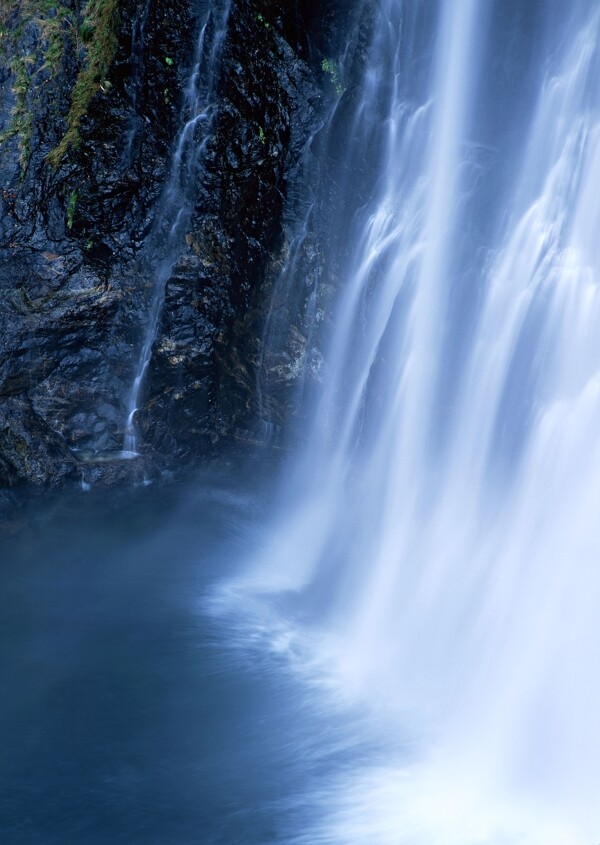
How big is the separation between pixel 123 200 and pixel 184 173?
1.03m

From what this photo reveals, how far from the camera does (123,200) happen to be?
1143 cm

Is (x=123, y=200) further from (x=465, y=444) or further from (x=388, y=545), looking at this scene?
(x=388, y=545)

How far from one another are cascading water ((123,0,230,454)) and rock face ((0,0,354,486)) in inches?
4.5

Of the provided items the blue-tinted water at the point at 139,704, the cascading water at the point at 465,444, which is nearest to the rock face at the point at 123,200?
the cascading water at the point at 465,444

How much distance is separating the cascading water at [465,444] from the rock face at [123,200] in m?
1.24

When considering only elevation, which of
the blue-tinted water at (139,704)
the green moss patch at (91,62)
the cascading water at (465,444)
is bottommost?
the blue-tinted water at (139,704)

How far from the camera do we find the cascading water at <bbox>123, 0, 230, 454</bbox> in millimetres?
10898

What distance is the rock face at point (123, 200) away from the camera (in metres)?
11.0

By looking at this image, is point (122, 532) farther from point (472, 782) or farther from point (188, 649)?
point (472, 782)

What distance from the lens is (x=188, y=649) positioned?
9.27 m

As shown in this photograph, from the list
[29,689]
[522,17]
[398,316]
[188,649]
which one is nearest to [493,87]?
[522,17]

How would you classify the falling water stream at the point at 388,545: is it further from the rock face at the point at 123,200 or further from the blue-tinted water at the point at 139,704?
the rock face at the point at 123,200

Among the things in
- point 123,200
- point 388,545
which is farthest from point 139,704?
point 123,200

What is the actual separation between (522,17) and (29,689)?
10825 millimetres
